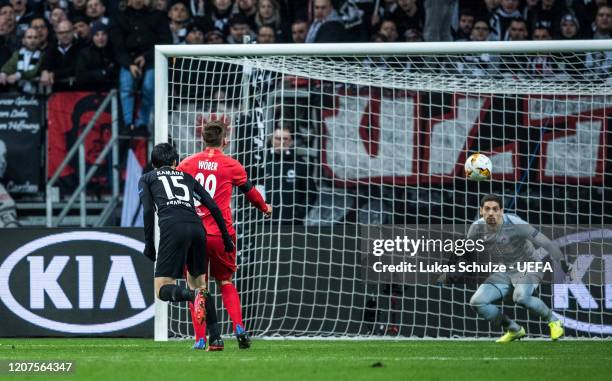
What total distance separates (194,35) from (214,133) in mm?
5228

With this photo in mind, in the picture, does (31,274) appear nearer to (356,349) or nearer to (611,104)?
(356,349)

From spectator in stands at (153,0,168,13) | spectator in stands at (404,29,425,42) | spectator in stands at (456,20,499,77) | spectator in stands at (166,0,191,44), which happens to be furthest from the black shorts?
spectator in stands at (153,0,168,13)

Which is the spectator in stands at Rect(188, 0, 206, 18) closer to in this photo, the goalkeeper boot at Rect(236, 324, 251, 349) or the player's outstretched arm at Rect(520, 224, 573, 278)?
the player's outstretched arm at Rect(520, 224, 573, 278)

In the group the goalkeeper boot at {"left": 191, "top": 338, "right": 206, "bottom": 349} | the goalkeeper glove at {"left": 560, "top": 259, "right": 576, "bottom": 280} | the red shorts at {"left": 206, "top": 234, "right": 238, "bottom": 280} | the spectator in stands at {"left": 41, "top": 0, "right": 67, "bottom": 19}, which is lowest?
the goalkeeper boot at {"left": 191, "top": 338, "right": 206, "bottom": 349}

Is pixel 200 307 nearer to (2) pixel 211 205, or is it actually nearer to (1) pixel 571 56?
(2) pixel 211 205

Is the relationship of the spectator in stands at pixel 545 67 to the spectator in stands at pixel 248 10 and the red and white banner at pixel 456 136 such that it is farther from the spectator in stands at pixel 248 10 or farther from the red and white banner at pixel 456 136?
the spectator in stands at pixel 248 10

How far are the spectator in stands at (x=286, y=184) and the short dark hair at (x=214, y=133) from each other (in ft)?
9.15

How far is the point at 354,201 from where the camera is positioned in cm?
1355

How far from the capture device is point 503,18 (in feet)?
49.8

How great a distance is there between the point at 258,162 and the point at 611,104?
3.88m

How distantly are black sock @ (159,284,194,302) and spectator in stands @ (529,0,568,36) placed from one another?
7.26 meters

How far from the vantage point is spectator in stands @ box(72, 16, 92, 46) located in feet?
50.8

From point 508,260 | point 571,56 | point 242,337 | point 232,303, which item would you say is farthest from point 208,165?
point 571,56

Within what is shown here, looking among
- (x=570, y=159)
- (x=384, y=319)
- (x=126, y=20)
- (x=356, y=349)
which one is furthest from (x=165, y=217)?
(x=126, y=20)
